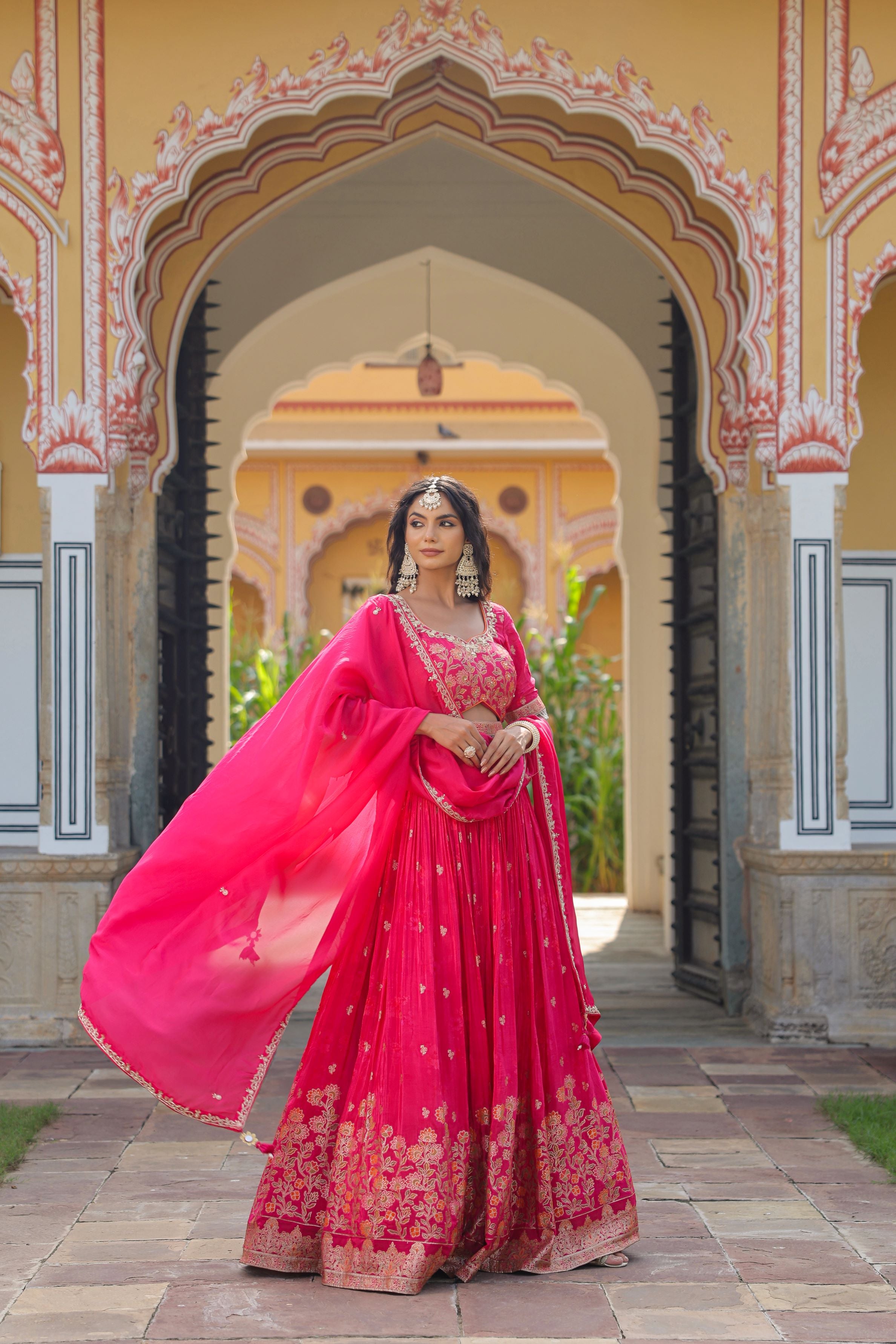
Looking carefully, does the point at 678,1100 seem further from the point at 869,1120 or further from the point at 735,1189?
the point at 735,1189

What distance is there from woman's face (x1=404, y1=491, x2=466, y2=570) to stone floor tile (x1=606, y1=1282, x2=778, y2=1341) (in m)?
1.38

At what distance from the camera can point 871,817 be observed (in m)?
5.32

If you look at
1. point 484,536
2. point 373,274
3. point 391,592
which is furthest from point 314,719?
point 373,274

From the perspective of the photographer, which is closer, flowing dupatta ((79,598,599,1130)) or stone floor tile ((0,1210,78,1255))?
flowing dupatta ((79,598,599,1130))

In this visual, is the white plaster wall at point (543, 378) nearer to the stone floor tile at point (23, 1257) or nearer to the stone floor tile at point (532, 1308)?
the stone floor tile at point (23, 1257)

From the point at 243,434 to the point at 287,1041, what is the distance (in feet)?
12.2

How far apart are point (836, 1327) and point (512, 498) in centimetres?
1192

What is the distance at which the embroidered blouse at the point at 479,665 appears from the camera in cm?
274

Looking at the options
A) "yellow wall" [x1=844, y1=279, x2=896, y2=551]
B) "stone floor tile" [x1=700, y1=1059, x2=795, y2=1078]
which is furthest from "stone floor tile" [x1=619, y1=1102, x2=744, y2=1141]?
"yellow wall" [x1=844, y1=279, x2=896, y2=551]

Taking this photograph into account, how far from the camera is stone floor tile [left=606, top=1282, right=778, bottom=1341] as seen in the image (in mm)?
2318

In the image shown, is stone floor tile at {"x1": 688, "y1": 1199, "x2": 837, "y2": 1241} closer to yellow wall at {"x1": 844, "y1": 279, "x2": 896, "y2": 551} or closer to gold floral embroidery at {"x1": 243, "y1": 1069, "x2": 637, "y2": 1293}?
gold floral embroidery at {"x1": 243, "y1": 1069, "x2": 637, "y2": 1293}

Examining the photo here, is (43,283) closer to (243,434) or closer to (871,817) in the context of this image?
(243,434)

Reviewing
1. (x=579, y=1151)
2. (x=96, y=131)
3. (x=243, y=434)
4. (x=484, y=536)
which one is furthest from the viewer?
(x=243, y=434)

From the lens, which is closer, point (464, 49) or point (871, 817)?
point (464, 49)
